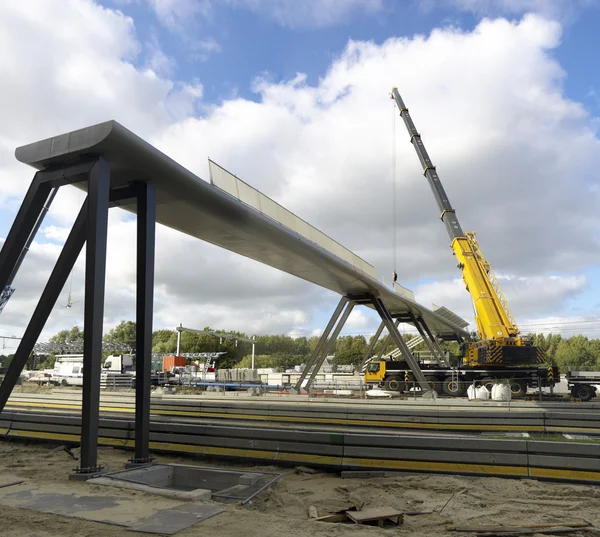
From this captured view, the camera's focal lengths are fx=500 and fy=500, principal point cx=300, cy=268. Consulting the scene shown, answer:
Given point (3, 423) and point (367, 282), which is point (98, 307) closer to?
point (3, 423)

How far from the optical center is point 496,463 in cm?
732

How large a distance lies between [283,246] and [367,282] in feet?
31.7

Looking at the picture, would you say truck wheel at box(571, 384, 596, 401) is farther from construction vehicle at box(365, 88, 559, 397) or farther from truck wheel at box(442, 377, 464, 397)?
truck wheel at box(442, 377, 464, 397)

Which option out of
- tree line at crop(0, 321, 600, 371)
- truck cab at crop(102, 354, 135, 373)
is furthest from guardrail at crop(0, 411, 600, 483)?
tree line at crop(0, 321, 600, 371)

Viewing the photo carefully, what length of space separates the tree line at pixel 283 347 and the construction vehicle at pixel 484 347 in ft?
108

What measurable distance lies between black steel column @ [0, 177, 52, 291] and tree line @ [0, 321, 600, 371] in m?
55.9

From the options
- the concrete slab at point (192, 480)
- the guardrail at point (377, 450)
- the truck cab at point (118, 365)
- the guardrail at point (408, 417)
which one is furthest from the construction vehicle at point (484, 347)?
the truck cab at point (118, 365)

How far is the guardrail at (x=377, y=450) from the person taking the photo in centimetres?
702

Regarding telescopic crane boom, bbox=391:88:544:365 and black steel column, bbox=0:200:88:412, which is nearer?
black steel column, bbox=0:200:88:412

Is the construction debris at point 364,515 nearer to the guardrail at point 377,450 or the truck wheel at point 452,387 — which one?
the guardrail at point 377,450

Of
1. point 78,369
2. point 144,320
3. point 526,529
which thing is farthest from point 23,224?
point 78,369

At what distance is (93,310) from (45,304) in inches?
63.0

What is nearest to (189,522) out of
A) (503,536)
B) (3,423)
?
(503,536)

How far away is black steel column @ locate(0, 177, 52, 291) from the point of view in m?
8.70
